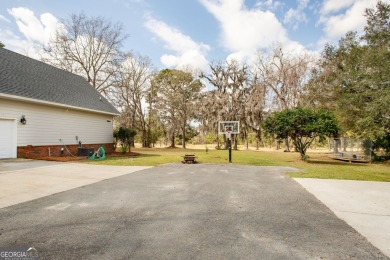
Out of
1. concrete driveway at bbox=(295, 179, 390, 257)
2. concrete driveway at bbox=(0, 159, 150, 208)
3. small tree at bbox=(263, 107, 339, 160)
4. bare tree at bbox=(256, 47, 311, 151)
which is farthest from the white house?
bare tree at bbox=(256, 47, 311, 151)

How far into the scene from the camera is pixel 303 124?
14117 millimetres

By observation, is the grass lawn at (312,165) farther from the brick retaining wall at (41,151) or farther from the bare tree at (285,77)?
the bare tree at (285,77)

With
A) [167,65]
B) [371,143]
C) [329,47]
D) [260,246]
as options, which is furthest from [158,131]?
[260,246]

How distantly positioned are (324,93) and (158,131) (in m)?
23.2

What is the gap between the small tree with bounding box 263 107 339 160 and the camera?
13477 mm

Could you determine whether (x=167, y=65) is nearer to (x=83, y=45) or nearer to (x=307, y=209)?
(x=83, y=45)

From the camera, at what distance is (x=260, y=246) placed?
2.96m

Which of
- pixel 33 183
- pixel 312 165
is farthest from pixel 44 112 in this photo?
pixel 312 165

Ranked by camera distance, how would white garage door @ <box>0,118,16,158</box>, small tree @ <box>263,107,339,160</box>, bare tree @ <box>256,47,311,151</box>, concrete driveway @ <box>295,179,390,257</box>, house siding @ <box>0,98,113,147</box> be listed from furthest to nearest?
bare tree @ <box>256,47,311,151</box> → small tree @ <box>263,107,339,160</box> → house siding @ <box>0,98,113,147</box> → white garage door @ <box>0,118,16,158</box> → concrete driveway @ <box>295,179,390,257</box>

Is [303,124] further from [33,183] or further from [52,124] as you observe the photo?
[52,124]

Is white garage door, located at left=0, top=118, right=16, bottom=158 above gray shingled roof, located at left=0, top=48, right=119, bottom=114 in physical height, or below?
below

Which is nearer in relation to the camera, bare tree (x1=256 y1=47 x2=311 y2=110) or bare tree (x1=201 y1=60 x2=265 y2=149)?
bare tree (x1=256 y1=47 x2=311 y2=110)

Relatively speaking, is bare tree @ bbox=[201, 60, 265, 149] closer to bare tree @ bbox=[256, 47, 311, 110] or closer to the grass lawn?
bare tree @ bbox=[256, 47, 311, 110]

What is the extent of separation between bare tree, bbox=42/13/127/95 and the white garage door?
53.4 ft
